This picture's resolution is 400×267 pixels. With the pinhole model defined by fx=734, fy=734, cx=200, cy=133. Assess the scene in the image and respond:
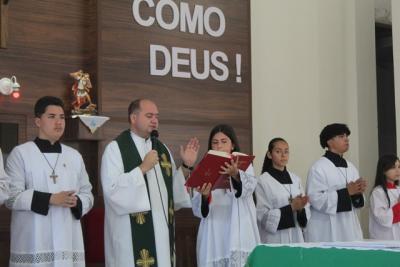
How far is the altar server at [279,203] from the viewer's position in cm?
689

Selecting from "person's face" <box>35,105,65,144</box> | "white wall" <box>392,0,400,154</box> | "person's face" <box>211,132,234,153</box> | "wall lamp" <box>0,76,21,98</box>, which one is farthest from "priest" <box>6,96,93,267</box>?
"white wall" <box>392,0,400,154</box>

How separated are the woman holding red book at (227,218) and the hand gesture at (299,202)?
516 millimetres

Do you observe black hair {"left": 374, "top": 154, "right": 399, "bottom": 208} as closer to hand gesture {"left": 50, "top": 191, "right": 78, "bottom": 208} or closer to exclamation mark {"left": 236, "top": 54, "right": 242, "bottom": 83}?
exclamation mark {"left": 236, "top": 54, "right": 242, "bottom": 83}

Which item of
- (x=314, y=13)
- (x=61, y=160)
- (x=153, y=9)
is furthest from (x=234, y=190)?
(x=314, y=13)

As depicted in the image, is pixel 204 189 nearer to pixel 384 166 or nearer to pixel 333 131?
pixel 333 131

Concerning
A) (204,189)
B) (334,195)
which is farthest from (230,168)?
(334,195)

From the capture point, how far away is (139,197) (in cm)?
560

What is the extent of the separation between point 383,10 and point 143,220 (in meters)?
5.96

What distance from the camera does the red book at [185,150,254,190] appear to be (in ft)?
18.9

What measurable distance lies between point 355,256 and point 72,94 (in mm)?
4133

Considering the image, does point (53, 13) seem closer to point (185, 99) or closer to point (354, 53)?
point (185, 99)

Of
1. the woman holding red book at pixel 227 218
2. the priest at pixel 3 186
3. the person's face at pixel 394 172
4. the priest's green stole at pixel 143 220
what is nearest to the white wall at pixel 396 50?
the person's face at pixel 394 172

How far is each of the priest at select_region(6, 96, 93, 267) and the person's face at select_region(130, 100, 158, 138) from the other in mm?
579

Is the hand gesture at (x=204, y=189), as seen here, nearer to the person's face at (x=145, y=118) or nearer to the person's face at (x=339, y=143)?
the person's face at (x=145, y=118)
